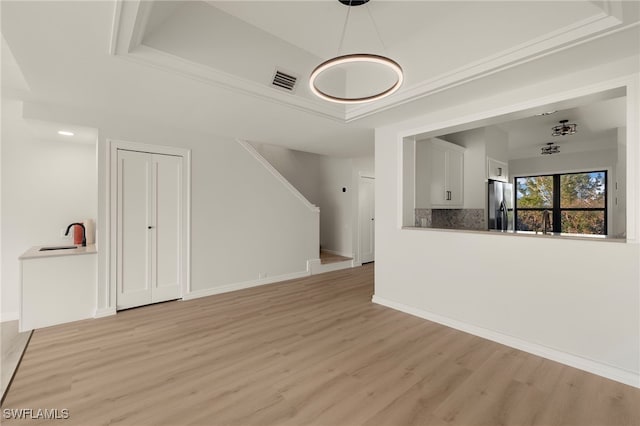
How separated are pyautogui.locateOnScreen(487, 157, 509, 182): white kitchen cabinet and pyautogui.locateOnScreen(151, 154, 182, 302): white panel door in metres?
5.23

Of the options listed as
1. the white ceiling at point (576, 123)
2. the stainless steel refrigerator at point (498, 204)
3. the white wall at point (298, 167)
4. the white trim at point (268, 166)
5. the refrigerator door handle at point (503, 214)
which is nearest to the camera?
the white ceiling at point (576, 123)

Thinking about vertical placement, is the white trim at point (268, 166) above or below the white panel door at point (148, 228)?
above

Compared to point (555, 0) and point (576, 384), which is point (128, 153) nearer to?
point (555, 0)

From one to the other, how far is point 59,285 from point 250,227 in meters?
2.67

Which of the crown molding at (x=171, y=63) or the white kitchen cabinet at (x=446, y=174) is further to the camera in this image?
the white kitchen cabinet at (x=446, y=174)

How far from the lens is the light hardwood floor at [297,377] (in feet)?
6.50

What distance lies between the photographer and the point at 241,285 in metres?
5.10

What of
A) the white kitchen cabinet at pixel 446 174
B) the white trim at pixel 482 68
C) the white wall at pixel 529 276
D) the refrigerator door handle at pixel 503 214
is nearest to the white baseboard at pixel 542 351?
the white wall at pixel 529 276

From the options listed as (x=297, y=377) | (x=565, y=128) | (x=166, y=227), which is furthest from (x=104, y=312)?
(x=565, y=128)

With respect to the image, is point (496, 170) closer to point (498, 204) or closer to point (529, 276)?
point (498, 204)

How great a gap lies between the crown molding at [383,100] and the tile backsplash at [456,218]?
2.14 meters

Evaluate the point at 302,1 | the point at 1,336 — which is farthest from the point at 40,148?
the point at 302,1

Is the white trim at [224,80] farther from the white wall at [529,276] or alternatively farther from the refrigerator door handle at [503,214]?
the refrigerator door handle at [503,214]

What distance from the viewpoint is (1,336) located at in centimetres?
331
